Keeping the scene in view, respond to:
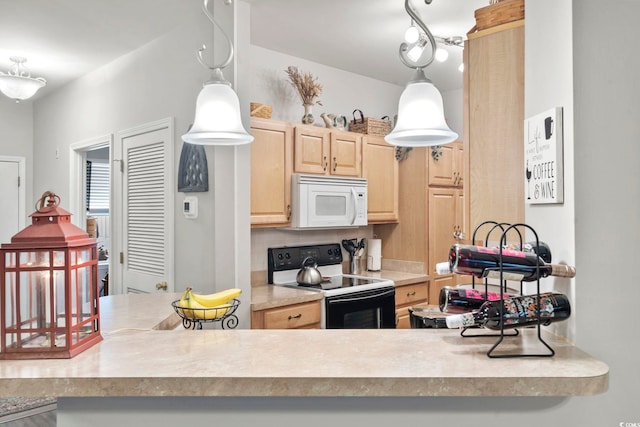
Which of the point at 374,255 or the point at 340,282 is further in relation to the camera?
the point at 374,255

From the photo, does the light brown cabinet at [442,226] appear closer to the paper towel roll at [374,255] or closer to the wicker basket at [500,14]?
the paper towel roll at [374,255]

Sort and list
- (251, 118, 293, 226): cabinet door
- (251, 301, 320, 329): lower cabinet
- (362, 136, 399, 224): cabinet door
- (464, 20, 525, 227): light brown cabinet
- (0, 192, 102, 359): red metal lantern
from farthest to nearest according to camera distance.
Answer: (362, 136, 399, 224): cabinet door < (251, 118, 293, 226): cabinet door < (251, 301, 320, 329): lower cabinet < (464, 20, 525, 227): light brown cabinet < (0, 192, 102, 359): red metal lantern

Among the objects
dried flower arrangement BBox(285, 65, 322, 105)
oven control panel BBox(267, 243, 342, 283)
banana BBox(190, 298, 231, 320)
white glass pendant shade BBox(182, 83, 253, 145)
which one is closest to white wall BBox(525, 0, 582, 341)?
white glass pendant shade BBox(182, 83, 253, 145)

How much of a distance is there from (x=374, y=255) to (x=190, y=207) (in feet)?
6.53

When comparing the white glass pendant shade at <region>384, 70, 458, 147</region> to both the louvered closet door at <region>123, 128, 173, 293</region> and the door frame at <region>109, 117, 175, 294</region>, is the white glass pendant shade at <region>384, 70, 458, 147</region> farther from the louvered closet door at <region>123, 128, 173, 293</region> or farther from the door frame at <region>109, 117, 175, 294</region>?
the door frame at <region>109, 117, 175, 294</region>

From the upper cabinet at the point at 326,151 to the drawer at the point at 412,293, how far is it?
1.07m

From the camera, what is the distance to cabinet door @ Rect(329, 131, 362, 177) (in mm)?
3771

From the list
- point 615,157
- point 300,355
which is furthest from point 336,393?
point 615,157

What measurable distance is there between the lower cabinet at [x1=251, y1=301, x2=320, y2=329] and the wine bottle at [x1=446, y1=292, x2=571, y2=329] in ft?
6.37

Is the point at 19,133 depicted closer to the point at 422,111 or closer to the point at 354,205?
the point at 354,205

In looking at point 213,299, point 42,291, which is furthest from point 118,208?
point 42,291

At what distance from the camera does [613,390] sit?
1.22 meters

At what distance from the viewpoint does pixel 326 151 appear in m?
3.71

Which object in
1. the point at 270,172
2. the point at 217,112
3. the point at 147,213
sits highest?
the point at 217,112
